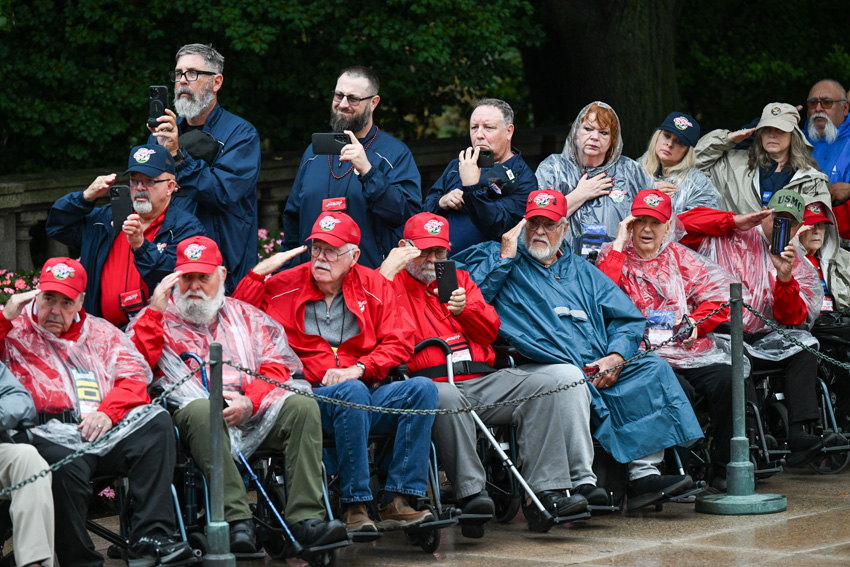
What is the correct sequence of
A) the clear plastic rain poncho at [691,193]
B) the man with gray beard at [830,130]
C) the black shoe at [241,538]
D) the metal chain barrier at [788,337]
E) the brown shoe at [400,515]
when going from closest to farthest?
1. the black shoe at [241,538]
2. the brown shoe at [400,515]
3. the metal chain barrier at [788,337]
4. the clear plastic rain poncho at [691,193]
5. the man with gray beard at [830,130]

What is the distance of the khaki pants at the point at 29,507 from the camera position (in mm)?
5742

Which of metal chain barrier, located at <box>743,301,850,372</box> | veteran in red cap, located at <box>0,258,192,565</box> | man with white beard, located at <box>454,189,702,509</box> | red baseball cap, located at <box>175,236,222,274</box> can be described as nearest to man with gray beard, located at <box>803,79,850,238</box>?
metal chain barrier, located at <box>743,301,850,372</box>

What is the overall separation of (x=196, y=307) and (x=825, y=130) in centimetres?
516

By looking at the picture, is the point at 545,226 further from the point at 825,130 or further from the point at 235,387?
the point at 825,130

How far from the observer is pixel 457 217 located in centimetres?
827

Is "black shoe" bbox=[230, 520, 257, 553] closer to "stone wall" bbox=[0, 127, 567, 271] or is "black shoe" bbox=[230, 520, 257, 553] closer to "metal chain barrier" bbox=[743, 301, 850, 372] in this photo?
"metal chain barrier" bbox=[743, 301, 850, 372]

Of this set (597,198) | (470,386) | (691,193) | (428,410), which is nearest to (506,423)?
(470,386)

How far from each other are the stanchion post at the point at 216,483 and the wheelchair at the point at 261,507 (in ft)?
Answer: 0.37

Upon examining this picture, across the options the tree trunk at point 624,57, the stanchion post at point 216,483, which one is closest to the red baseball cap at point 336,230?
the stanchion post at point 216,483

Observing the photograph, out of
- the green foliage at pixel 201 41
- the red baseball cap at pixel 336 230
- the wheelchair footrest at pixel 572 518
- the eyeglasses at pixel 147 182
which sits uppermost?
the green foliage at pixel 201 41

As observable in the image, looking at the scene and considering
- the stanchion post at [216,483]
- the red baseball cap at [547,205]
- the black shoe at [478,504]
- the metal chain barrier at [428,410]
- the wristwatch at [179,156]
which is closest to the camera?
the stanchion post at [216,483]

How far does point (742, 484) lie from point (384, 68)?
5.36 m

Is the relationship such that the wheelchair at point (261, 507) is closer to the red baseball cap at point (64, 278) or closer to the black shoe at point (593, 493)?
the red baseball cap at point (64, 278)

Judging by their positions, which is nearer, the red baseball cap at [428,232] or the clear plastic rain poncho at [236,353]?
the clear plastic rain poncho at [236,353]
